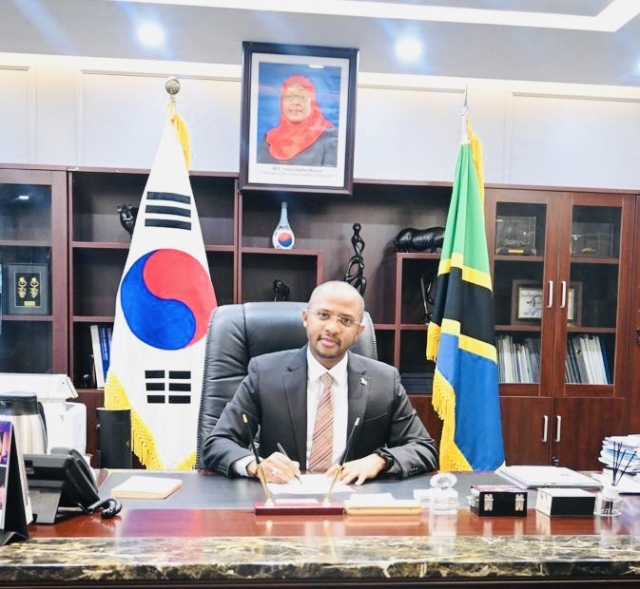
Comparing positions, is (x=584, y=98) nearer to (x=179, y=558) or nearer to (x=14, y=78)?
(x=14, y=78)

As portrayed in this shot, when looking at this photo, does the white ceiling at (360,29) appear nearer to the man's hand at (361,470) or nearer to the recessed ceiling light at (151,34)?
the recessed ceiling light at (151,34)

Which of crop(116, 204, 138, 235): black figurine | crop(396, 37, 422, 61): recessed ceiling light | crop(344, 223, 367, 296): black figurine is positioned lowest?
crop(344, 223, 367, 296): black figurine

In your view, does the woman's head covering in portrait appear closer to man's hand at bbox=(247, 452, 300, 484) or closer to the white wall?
the white wall

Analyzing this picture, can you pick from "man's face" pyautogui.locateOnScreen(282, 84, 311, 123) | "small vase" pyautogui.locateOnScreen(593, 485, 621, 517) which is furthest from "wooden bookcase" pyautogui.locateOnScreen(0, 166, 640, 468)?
"small vase" pyautogui.locateOnScreen(593, 485, 621, 517)

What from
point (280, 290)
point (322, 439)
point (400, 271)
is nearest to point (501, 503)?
point (322, 439)

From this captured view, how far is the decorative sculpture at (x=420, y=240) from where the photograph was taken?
10.2 feet

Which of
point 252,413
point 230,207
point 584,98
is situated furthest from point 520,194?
point 252,413

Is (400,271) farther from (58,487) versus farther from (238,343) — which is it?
(58,487)

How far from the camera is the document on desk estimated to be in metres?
1.39

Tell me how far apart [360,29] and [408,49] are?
1.06 ft

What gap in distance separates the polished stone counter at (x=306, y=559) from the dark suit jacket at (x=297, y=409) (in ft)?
2.31

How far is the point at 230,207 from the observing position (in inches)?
129

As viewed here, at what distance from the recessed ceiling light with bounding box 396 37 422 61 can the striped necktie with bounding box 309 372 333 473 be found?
1.85 m

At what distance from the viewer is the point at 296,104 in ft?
9.82
